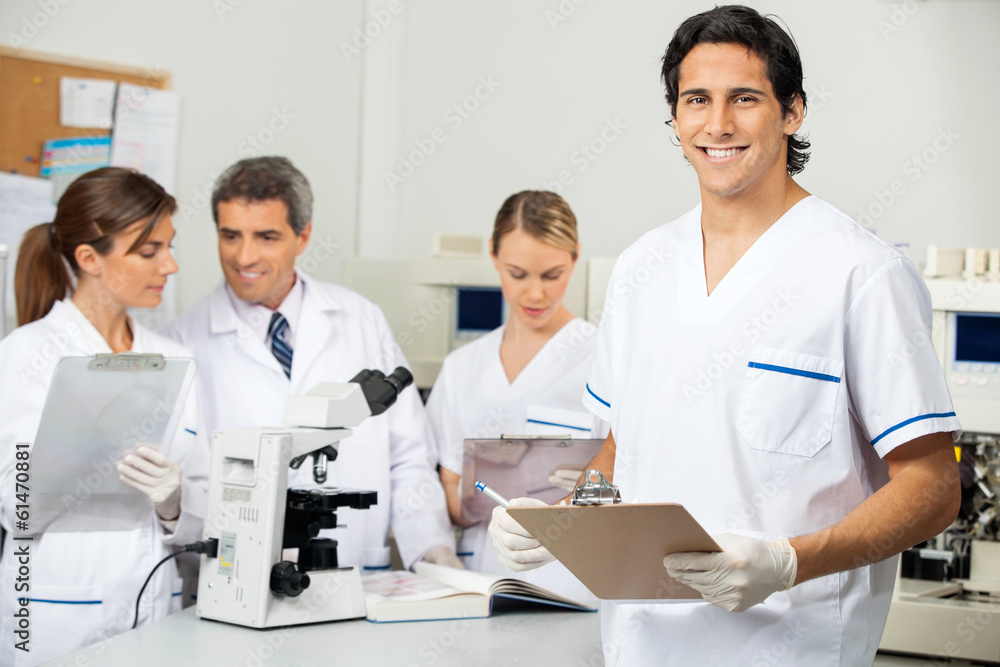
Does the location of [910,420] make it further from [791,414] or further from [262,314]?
[262,314]

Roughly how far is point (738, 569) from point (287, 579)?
2.59ft

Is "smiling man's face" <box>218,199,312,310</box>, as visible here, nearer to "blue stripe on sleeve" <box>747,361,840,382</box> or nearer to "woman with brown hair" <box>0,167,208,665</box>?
"woman with brown hair" <box>0,167,208,665</box>

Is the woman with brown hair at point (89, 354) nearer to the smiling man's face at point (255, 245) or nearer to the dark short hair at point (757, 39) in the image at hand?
the smiling man's face at point (255, 245)

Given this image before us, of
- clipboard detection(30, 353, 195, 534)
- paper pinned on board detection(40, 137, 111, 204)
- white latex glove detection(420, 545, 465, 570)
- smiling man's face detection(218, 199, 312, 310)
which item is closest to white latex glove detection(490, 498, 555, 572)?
white latex glove detection(420, 545, 465, 570)

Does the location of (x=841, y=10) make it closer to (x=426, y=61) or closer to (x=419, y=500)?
(x=426, y=61)

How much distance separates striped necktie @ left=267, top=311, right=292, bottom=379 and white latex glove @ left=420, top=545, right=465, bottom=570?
572 mm

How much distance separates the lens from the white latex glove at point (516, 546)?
52.2 inches

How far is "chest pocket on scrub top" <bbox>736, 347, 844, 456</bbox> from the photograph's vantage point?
1.24 meters

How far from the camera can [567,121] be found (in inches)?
118

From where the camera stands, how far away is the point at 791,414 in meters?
1.25

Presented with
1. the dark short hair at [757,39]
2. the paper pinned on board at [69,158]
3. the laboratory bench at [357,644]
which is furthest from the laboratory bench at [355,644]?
the paper pinned on board at [69,158]

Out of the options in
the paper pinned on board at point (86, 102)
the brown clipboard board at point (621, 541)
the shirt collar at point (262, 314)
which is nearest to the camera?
the brown clipboard board at point (621, 541)

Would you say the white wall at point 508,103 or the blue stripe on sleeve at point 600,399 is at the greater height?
the white wall at point 508,103

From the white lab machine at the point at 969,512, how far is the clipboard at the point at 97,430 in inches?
61.2
